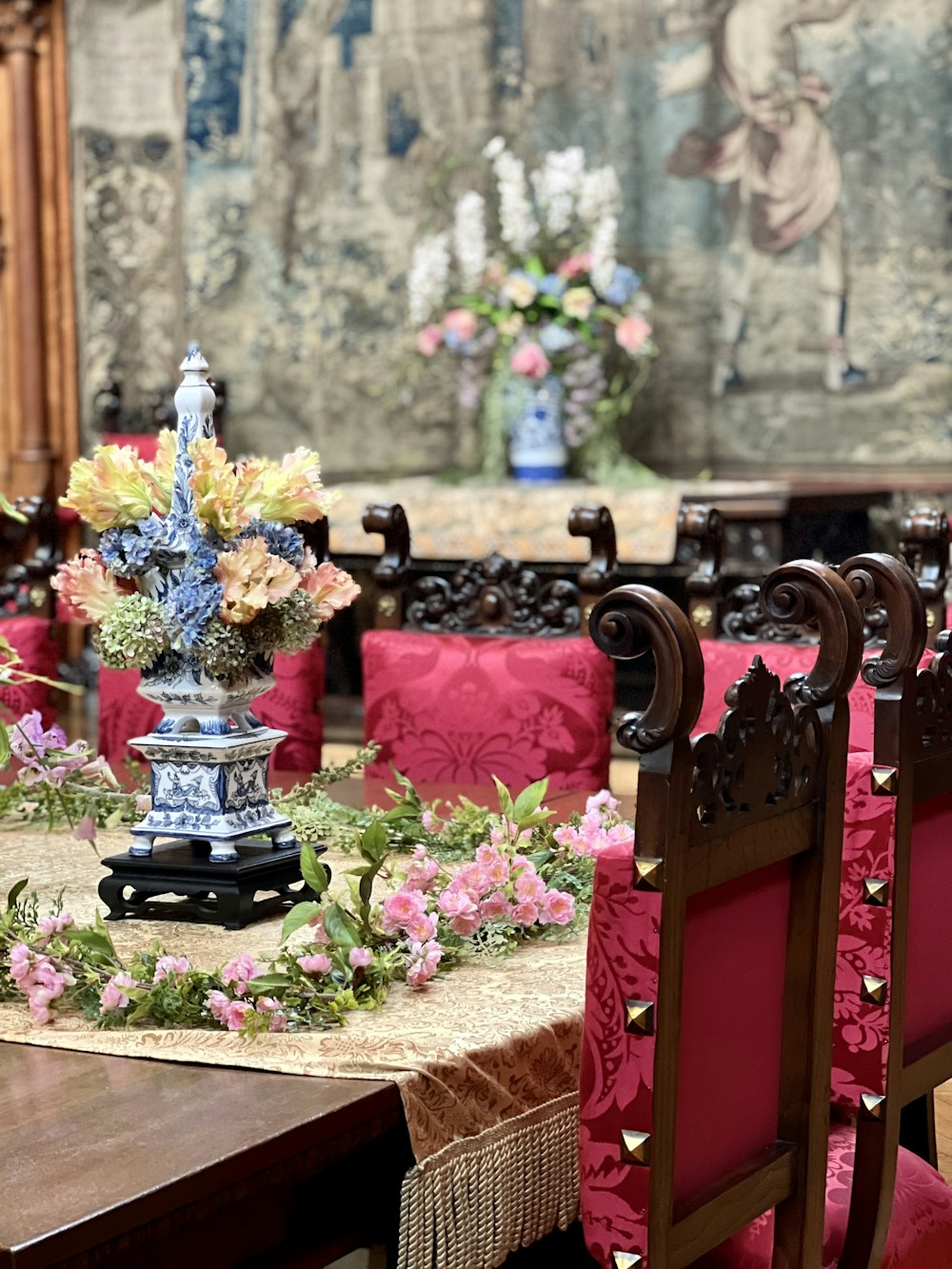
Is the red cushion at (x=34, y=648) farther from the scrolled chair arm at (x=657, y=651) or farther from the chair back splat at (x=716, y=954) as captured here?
the scrolled chair arm at (x=657, y=651)

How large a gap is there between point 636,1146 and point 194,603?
936mm

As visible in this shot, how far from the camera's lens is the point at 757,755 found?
165 centimetres

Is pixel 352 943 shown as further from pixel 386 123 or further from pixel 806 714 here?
pixel 386 123

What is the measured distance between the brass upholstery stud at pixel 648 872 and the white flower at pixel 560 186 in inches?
244

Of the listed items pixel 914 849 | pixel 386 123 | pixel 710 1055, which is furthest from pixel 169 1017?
pixel 386 123

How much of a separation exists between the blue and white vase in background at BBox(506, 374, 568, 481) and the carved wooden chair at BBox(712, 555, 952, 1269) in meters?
5.17

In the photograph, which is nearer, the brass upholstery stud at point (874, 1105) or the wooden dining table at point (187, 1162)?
the wooden dining table at point (187, 1162)

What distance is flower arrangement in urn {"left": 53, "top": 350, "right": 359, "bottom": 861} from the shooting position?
2.20 metres

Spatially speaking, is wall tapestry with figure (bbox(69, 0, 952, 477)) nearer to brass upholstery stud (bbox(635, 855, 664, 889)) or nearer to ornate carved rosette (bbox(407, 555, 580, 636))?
ornate carved rosette (bbox(407, 555, 580, 636))

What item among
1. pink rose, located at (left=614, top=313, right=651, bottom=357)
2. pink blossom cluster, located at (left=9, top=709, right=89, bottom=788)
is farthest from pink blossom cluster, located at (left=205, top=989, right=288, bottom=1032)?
pink rose, located at (left=614, top=313, right=651, bottom=357)

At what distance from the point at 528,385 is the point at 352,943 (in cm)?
546

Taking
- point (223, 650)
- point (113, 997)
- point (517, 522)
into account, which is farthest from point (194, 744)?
point (517, 522)

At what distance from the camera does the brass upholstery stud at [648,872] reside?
151 centimetres

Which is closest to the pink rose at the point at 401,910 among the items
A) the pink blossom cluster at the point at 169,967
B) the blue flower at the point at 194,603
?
the pink blossom cluster at the point at 169,967
